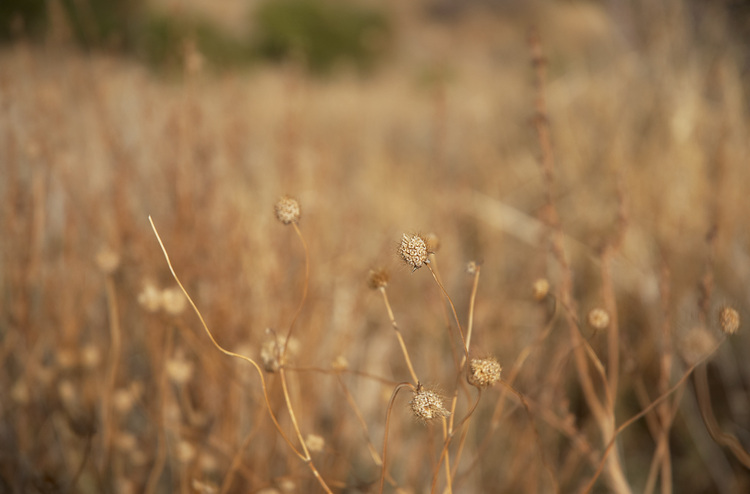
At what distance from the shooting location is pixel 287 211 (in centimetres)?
45

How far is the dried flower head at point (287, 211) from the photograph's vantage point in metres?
0.45

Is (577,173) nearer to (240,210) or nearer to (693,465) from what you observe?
(693,465)

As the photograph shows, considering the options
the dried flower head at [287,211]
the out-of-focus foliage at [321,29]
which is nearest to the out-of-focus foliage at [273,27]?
the out-of-focus foliage at [321,29]

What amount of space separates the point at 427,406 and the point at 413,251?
4.6 inches

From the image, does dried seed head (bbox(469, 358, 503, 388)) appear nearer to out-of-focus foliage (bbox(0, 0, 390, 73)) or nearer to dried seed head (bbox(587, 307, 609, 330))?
dried seed head (bbox(587, 307, 609, 330))

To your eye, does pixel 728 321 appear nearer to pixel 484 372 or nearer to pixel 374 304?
pixel 484 372

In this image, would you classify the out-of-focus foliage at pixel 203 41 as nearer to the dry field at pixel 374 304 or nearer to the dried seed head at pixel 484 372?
the dry field at pixel 374 304

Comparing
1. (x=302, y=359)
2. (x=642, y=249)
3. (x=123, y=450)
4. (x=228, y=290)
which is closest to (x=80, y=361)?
(x=123, y=450)

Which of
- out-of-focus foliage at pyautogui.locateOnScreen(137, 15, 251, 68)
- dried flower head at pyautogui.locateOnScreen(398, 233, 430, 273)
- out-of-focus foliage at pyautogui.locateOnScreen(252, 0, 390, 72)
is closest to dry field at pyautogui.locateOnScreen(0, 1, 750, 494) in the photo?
dried flower head at pyautogui.locateOnScreen(398, 233, 430, 273)

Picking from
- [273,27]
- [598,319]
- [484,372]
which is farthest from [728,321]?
[273,27]

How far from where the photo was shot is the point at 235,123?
1.17 meters

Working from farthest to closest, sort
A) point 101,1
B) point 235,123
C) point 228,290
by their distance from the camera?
point 101,1 < point 235,123 < point 228,290

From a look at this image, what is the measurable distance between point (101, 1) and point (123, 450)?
5.96 meters

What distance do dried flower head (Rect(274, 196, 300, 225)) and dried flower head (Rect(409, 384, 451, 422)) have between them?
19 cm
